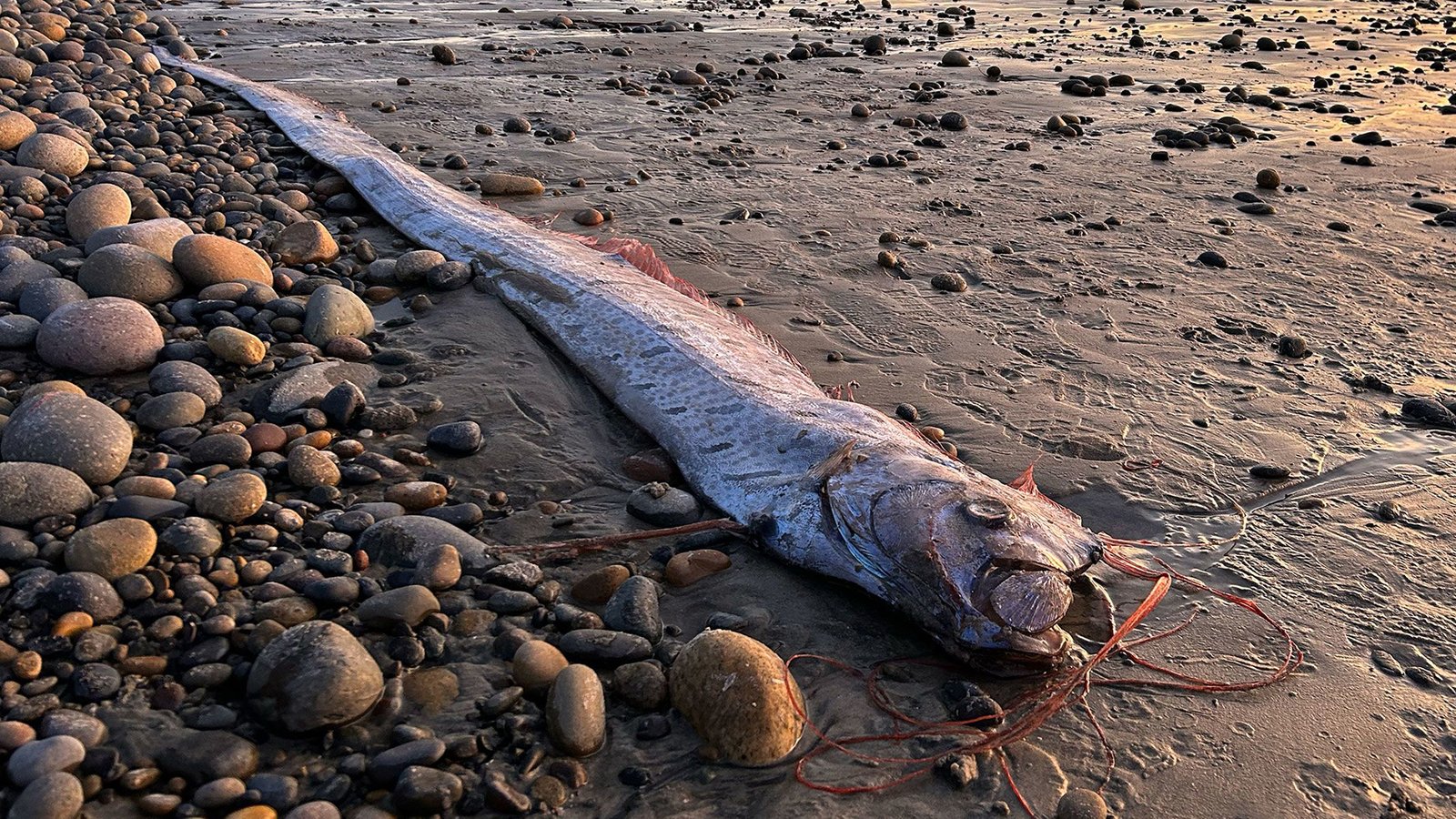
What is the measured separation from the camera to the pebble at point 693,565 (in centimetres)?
372

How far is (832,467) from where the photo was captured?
3.98 metres

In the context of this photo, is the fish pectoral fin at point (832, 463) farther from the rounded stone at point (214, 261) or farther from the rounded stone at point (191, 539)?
the rounded stone at point (214, 261)

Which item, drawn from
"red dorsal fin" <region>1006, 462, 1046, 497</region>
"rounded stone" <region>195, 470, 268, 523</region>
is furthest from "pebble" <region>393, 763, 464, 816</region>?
"red dorsal fin" <region>1006, 462, 1046, 497</region>

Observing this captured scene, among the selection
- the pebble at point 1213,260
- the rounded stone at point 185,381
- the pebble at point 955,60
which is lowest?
the pebble at point 955,60

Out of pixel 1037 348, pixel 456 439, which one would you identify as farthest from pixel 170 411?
pixel 1037 348

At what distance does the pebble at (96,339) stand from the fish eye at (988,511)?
374cm

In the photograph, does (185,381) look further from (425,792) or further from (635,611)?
(425,792)

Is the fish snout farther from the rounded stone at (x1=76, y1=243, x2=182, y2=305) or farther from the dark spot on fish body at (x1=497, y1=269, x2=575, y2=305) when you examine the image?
the rounded stone at (x1=76, y1=243, x2=182, y2=305)

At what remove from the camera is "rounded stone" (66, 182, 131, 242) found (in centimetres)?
610

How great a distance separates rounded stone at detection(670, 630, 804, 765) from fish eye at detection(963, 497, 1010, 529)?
835 millimetres

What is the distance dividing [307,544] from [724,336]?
2.32 m

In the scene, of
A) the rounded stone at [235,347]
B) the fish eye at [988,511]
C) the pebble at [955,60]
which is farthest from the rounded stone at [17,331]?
the pebble at [955,60]

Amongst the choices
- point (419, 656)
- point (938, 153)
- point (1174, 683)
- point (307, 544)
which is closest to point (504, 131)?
point (938, 153)

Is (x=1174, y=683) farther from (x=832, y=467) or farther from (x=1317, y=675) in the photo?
(x=832, y=467)
